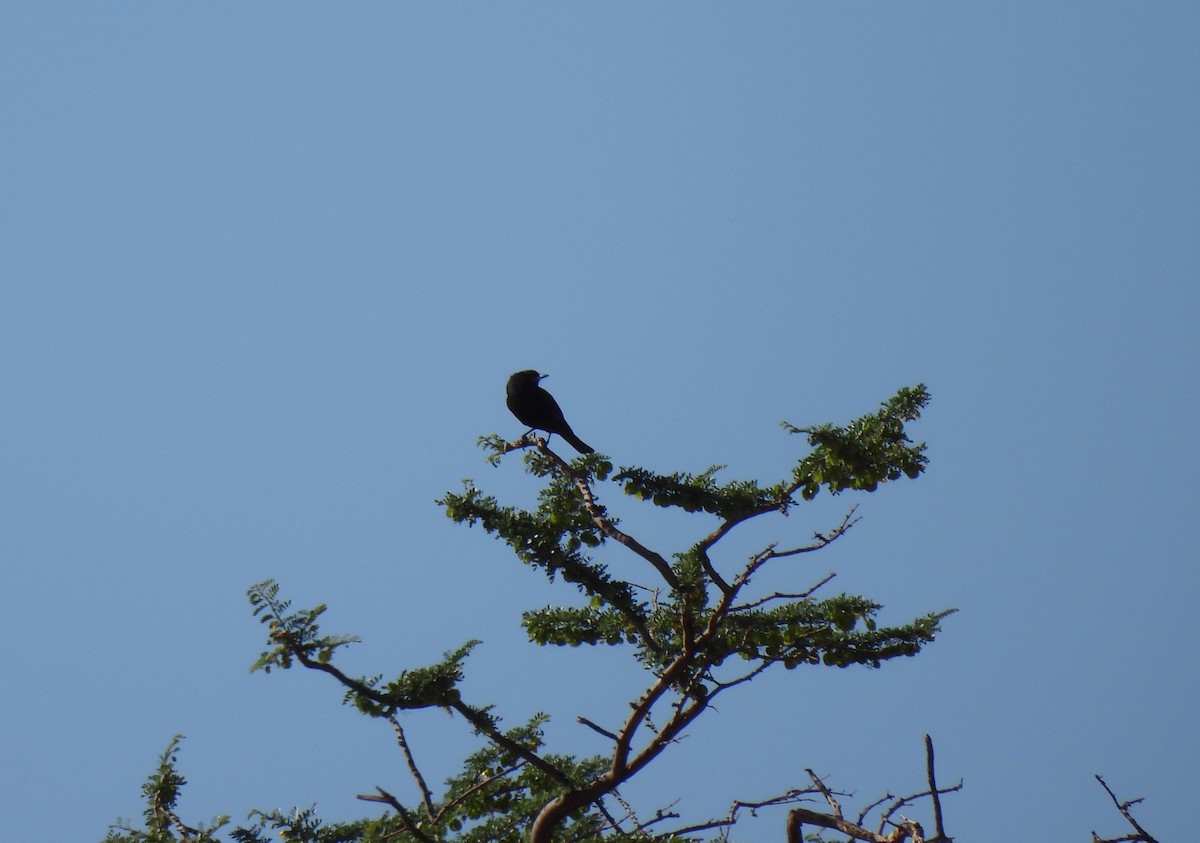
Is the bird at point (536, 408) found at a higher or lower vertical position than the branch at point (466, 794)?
higher

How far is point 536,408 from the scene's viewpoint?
1151 cm

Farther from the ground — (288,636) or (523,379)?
(523,379)

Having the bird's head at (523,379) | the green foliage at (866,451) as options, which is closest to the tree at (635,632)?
the green foliage at (866,451)

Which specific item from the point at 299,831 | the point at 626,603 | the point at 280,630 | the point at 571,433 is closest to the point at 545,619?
the point at 626,603

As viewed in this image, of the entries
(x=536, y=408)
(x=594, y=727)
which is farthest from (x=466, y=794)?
(x=536, y=408)

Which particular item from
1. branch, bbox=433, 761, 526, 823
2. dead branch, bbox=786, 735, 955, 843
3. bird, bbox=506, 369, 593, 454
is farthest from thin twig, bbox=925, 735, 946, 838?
bird, bbox=506, 369, 593, 454

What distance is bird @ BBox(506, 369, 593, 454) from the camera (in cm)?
1151

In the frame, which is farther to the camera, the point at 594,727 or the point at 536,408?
the point at 536,408

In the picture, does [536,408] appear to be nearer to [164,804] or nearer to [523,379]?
[523,379]

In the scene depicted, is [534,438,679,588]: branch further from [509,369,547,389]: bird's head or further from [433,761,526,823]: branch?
[509,369,547,389]: bird's head

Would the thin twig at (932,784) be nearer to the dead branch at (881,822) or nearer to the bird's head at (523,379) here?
the dead branch at (881,822)

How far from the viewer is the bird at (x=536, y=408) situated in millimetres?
11508

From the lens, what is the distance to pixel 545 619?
7312mm

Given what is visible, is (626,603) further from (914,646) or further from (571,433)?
(571,433)
